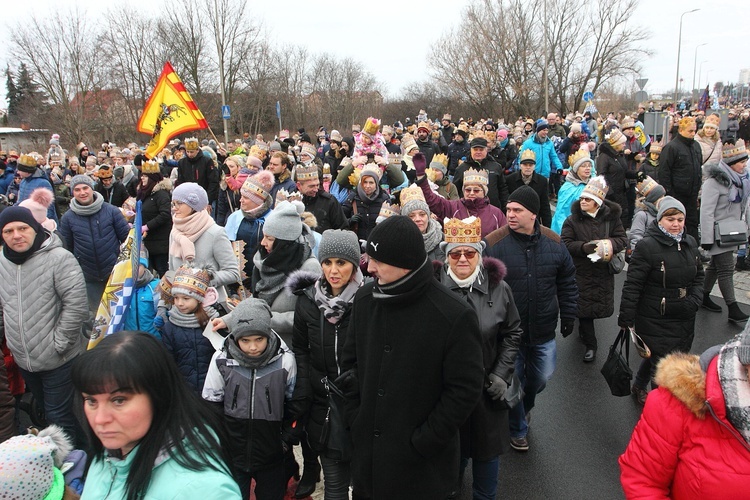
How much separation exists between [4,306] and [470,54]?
127 feet

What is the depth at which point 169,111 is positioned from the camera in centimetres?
789

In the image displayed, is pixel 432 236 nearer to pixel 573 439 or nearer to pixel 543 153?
pixel 573 439

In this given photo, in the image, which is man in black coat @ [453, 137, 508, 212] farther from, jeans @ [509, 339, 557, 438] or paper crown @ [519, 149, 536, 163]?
jeans @ [509, 339, 557, 438]

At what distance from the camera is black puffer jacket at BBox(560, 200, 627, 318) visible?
562 centimetres

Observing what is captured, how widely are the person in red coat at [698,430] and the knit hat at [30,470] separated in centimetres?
230

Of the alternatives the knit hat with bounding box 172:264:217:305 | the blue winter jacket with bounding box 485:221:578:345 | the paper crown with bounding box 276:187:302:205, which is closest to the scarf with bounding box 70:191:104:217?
the paper crown with bounding box 276:187:302:205

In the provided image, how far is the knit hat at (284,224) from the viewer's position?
13.5 feet

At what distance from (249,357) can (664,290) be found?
3466mm

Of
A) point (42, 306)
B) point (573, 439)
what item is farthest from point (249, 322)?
point (573, 439)

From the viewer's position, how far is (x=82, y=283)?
13.4 feet

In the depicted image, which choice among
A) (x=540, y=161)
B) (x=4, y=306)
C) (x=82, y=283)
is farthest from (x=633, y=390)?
(x=540, y=161)

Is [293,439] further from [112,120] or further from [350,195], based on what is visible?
[112,120]

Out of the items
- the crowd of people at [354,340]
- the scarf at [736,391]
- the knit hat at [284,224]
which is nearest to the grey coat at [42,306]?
the crowd of people at [354,340]

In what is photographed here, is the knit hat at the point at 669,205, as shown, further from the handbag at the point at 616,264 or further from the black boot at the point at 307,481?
the black boot at the point at 307,481
